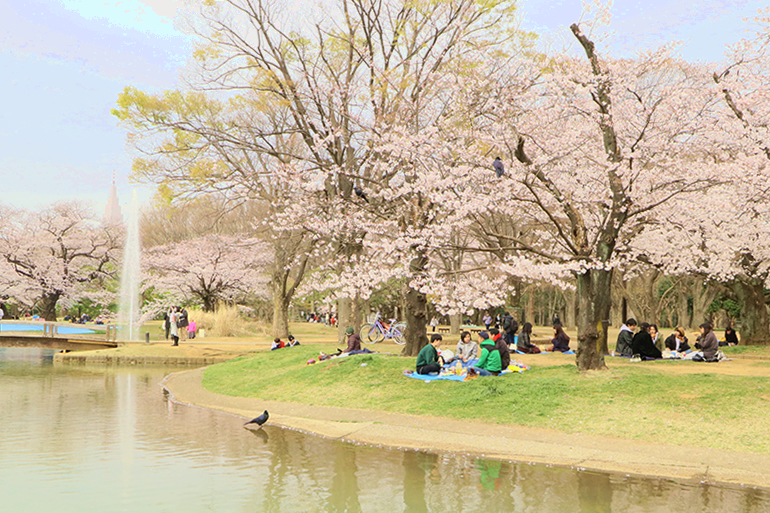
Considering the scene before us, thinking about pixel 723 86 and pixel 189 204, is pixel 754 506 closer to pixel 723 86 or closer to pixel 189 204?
pixel 723 86

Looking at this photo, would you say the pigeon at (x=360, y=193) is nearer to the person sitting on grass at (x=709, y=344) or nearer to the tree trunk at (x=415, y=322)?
the tree trunk at (x=415, y=322)

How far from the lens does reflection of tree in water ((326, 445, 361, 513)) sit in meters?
7.57

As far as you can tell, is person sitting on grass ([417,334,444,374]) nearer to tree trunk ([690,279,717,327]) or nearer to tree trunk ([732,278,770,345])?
tree trunk ([732,278,770,345])

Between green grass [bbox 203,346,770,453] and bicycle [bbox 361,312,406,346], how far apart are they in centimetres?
943

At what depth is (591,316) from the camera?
13.6 m

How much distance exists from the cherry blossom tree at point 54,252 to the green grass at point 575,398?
36.6 metres

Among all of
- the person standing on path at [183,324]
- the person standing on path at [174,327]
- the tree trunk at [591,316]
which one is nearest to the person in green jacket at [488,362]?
the tree trunk at [591,316]

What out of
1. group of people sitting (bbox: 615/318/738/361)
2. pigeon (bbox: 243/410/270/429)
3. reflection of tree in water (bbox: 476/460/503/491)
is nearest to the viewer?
reflection of tree in water (bbox: 476/460/503/491)

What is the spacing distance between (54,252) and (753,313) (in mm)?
46688

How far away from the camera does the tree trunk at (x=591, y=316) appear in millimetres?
13562

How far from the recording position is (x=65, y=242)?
47125 mm

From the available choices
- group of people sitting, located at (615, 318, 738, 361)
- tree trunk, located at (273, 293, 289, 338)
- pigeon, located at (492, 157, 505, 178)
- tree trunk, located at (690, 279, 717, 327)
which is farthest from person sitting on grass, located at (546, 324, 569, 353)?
tree trunk, located at (690, 279, 717, 327)

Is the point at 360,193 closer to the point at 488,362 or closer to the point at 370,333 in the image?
the point at 488,362

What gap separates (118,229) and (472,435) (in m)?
44.8
